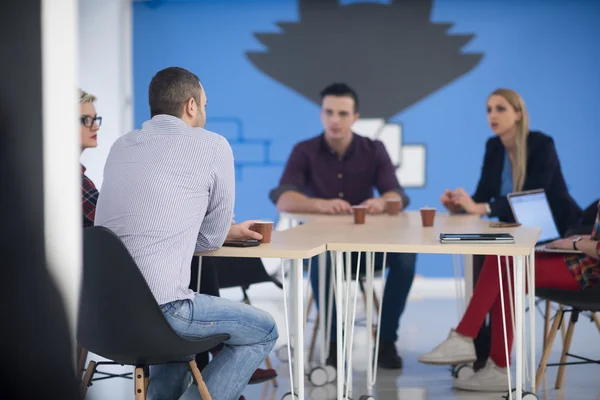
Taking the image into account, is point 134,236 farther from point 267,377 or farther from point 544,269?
point 544,269

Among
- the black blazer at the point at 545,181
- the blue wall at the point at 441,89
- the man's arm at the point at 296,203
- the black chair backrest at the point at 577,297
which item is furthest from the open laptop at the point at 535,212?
the blue wall at the point at 441,89

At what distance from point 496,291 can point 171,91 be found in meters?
1.71

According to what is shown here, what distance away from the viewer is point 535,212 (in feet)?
12.6

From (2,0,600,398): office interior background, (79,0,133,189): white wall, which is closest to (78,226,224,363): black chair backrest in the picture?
(2,0,600,398): office interior background

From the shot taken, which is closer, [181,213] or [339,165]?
[181,213]

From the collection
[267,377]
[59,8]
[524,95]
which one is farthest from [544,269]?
[524,95]

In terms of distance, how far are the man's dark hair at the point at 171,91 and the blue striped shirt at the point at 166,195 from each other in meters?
0.07

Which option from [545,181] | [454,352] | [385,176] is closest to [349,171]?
[385,176]

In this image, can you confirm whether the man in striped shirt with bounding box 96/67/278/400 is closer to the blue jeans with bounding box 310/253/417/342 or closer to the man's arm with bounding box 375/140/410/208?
the blue jeans with bounding box 310/253/417/342

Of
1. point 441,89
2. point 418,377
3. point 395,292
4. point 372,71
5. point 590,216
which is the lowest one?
point 418,377

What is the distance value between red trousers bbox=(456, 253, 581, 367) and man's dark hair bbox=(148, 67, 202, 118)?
161 cm

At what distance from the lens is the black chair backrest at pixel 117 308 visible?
215cm

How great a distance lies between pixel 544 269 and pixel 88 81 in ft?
14.8

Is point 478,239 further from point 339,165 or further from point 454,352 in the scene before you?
point 339,165
